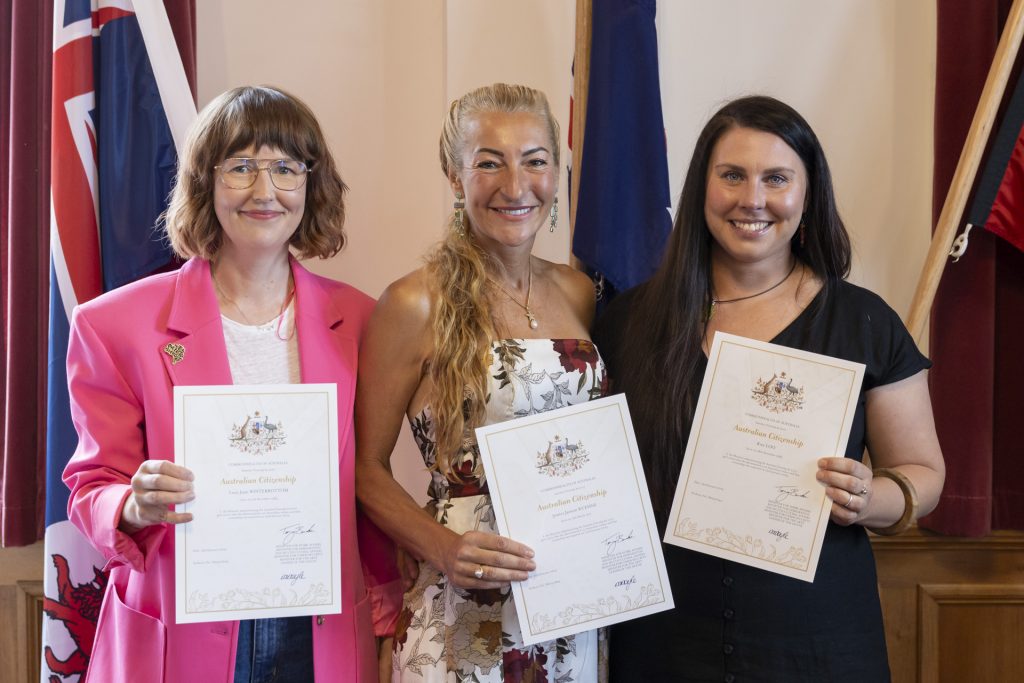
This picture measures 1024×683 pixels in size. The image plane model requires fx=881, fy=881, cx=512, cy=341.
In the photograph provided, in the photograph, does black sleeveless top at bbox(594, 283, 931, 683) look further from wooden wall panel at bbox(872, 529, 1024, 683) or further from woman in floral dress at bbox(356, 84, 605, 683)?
wooden wall panel at bbox(872, 529, 1024, 683)

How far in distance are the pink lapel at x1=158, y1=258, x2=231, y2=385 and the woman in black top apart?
0.85 m

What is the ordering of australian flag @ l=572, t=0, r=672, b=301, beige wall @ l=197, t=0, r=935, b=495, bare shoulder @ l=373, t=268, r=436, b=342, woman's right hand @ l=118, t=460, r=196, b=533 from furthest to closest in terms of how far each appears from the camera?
beige wall @ l=197, t=0, r=935, b=495 → australian flag @ l=572, t=0, r=672, b=301 → bare shoulder @ l=373, t=268, r=436, b=342 → woman's right hand @ l=118, t=460, r=196, b=533

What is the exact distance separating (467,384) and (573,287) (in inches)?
19.7

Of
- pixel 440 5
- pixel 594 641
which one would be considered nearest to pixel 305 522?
pixel 594 641

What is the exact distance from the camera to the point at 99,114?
95.3 inches

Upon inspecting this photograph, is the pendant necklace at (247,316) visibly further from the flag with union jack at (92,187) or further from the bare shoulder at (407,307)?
the flag with union jack at (92,187)

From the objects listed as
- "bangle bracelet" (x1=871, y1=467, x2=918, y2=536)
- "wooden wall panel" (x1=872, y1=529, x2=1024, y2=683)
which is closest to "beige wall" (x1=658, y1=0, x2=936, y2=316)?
"wooden wall panel" (x1=872, y1=529, x2=1024, y2=683)

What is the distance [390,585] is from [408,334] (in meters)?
0.58

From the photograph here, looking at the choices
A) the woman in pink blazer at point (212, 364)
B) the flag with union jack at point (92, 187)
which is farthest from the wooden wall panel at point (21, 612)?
the woman in pink blazer at point (212, 364)

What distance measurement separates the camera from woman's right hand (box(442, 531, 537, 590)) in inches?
66.0

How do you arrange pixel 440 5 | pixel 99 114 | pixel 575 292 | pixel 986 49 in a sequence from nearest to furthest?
pixel 575 292 < pixel 99 114 < pixel 986 49 < pixel 440 5

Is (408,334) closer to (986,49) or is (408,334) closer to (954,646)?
(986,49)

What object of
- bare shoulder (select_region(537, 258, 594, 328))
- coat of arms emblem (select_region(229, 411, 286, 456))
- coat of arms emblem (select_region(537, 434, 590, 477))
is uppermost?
bare shoulder (select_region(537, 258, 594, 328))

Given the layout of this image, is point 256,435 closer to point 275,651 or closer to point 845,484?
point 275,651
